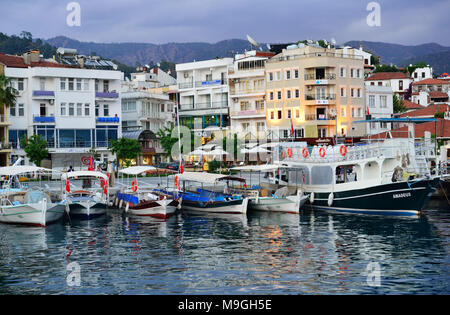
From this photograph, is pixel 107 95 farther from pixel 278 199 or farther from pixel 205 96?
pixel 278 199

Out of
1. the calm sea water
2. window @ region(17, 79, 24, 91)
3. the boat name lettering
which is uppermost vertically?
window @ region(17, 79, 24, 91)

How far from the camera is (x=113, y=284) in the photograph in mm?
25406

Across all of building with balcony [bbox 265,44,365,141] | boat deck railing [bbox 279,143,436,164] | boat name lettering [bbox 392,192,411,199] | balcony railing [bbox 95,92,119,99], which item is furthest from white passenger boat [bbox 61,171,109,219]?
building with balcony [bbox 265,44,365,141]

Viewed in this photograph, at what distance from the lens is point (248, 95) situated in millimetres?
90625

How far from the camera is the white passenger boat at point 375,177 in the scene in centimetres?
4466

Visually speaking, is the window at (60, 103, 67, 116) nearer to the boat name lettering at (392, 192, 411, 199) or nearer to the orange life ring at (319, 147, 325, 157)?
the orange life ring at (319, 147, 325, 157)

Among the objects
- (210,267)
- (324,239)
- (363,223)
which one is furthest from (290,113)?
(210,267)

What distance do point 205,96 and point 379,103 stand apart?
973 inches

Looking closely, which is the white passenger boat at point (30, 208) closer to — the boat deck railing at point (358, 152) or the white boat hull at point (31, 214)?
the white boat hull at point (31, 214)

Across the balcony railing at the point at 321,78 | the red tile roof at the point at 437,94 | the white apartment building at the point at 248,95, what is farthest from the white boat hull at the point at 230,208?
the red tile roof at the point at 437,94

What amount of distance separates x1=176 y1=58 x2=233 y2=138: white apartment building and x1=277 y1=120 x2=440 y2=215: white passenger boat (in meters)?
41.7

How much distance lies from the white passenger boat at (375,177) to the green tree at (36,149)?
111 ft

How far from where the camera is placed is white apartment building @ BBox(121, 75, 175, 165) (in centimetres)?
9238
